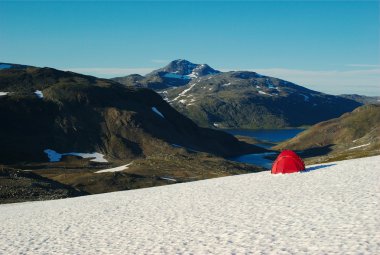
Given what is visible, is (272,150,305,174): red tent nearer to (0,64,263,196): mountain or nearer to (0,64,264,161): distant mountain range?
(0,64,263,196): mountain

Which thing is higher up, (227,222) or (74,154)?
(227,222)

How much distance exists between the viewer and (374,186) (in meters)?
31.0

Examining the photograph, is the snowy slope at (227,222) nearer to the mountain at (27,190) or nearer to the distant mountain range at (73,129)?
the mountain at (27,190)

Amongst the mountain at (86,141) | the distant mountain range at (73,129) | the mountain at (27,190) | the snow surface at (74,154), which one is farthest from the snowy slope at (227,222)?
the distant mountain range at (73,129)

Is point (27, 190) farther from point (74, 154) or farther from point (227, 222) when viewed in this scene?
point (74, 154)

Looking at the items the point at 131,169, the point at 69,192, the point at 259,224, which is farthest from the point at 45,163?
the point at 259,224

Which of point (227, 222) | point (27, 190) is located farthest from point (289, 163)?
point (27, 190)

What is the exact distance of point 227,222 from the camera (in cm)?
2436

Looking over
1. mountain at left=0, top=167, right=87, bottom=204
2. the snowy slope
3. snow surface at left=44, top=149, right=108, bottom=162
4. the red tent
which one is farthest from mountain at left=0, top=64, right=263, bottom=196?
the snowy slope

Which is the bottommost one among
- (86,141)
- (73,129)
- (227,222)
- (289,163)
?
(86,141)

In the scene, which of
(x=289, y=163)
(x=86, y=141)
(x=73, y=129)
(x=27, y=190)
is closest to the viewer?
(x=289, y=163)

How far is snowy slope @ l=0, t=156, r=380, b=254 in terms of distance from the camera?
1861 cm

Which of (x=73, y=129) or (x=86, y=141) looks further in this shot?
(x=73, y=129)

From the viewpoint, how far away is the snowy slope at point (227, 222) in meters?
18.6
